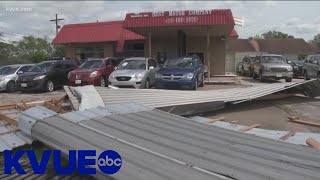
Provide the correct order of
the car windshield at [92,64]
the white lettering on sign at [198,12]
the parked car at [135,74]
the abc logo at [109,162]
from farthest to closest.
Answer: the white lettering on sign at [198,12]
the car windshield at [92,64]
the parked car at [135,74]
the abc logo at [109,162]

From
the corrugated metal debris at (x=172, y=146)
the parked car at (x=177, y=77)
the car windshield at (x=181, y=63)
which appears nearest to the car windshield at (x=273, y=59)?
the car windshield at (x=181, y=63)

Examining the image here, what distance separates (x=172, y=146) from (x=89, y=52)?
31.4 metres

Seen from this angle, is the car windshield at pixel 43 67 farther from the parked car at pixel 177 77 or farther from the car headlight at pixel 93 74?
the parked car at pixel 177 77

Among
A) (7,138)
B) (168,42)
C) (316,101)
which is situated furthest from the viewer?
(168,42)

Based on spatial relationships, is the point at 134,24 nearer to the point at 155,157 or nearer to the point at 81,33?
the point at 81,33

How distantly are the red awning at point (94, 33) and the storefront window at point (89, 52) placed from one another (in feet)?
3.38

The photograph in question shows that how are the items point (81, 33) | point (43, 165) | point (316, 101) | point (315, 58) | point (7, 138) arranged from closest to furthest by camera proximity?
point (43, 165) < point (7, 138) < point (316, 101) < point (315, 58) < point (81, 33)

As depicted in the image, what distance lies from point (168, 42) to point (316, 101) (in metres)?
17.6

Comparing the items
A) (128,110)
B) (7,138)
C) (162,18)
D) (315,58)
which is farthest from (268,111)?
(315,58)

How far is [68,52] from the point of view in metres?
36.8

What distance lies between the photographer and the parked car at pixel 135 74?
16.5 metres

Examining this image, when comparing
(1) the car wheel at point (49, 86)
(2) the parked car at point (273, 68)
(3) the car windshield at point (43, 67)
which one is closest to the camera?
(1) the car wheel at point (49, 86)

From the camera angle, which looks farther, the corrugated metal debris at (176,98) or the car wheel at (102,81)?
the car wheel at (102,81)

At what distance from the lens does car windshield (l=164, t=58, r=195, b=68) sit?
58.5 ft
